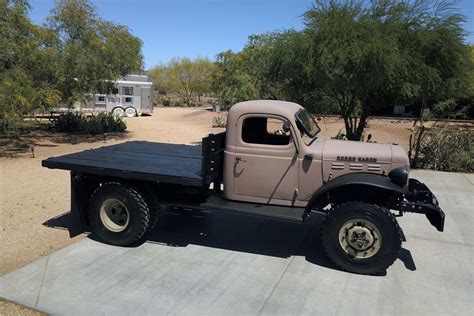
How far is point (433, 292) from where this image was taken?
4.85 m

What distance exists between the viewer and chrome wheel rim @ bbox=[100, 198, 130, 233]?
5.94 m

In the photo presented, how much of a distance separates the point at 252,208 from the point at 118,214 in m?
1.82

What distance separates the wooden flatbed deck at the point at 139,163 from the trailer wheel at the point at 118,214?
0.27 metres

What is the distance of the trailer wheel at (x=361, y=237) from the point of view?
5113 millimetres

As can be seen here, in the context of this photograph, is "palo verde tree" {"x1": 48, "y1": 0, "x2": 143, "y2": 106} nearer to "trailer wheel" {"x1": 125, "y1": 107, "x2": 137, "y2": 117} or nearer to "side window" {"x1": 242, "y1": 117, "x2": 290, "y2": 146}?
"side window" {"x1": 242, "y1": 117, "x2": 290, "y2": 146}

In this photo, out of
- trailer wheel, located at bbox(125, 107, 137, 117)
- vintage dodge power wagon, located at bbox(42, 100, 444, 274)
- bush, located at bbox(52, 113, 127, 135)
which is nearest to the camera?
vintage dodge power wagon, located at bbox(42, 100, 444, 274)

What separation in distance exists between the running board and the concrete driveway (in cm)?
61

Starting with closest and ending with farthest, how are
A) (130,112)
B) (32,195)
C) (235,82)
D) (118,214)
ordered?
(118,214), (32,195), (235,82), (130,112)

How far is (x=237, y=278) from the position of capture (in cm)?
504

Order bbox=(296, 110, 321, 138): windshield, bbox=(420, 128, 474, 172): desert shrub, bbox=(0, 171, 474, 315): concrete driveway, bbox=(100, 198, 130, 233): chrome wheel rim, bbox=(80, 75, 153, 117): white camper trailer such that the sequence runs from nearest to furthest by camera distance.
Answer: bbox=(0, 171, 474, 315): concrete driveway
bbox=(296, 110, 321, 138): windshield
bbox=(100, 198, 130, 233): chrome wheel rim
bbox=(420, 128, 474, 172): desert shrub
bbox=(80, 75, 153, 117): white camper trailer

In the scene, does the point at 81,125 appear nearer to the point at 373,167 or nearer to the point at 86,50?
the point at 86,50

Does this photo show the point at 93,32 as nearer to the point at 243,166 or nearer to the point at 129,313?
the point at 243,166

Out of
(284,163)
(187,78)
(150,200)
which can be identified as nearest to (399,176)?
(284,163)

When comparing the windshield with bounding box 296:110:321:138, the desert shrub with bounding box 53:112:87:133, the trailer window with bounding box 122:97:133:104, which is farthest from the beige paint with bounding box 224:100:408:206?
the trailer window with bounding box 122:97:133:104
